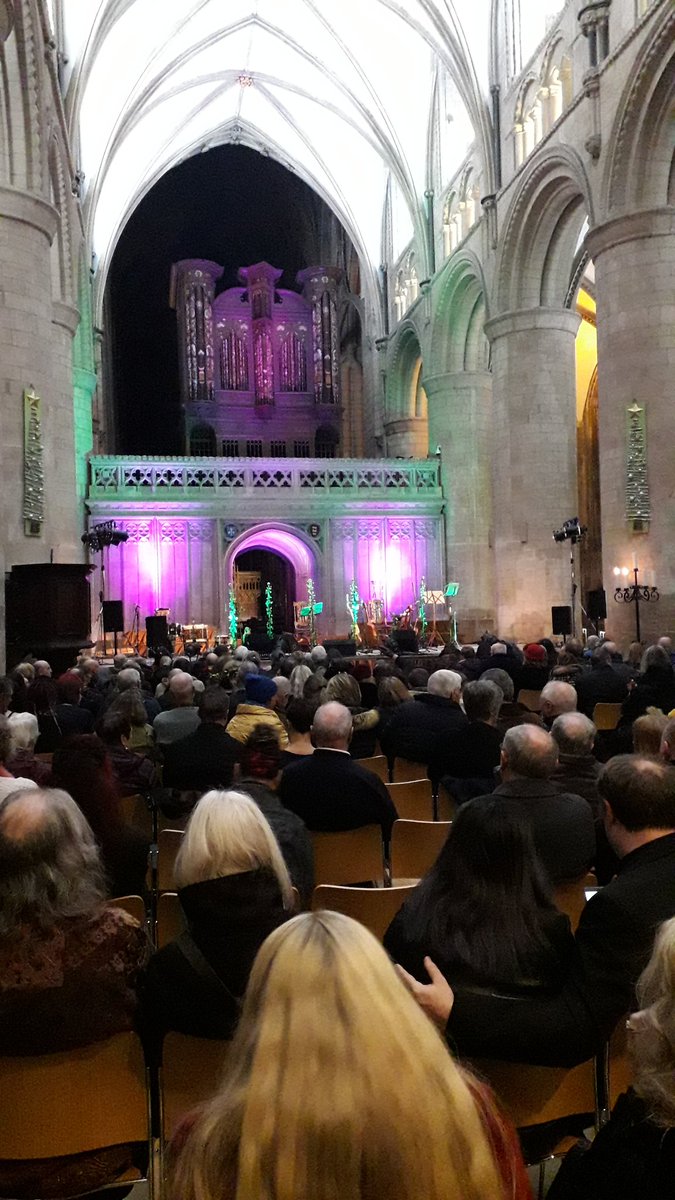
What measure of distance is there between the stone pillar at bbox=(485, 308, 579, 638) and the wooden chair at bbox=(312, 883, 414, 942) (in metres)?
16.5

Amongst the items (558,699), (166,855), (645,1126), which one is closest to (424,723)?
(558,699)

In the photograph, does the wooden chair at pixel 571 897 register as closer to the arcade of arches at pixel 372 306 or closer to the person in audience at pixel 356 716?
the person in audience at pixel 356 716

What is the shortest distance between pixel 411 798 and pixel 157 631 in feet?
42.3

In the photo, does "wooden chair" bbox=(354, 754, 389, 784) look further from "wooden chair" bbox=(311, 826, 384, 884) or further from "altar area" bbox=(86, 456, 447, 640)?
"altar area" bbox=(86, 456, 447, 640)

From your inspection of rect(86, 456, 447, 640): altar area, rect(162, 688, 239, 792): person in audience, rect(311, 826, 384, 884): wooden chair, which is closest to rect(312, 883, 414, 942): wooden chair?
rect(311, 826, 384, 884): wooden chair

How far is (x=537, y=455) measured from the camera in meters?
18.9

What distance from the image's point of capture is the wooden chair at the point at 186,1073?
2273 millimetres

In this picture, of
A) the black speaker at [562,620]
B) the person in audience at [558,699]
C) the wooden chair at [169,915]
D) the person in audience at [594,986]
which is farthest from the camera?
the black speaker at [562,620]

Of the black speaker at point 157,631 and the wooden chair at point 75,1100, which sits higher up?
the black speaker at point 157,631

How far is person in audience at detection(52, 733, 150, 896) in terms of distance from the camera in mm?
3523

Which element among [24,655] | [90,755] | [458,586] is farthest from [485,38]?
[90,755]

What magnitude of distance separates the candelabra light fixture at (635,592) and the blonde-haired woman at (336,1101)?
44.8ft

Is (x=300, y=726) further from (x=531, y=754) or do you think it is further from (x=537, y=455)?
(x=537, y=455)

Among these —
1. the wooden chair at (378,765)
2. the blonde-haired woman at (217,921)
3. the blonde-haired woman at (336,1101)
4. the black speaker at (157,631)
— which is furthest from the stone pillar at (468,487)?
the blonde-haired woman at (336,1101)
